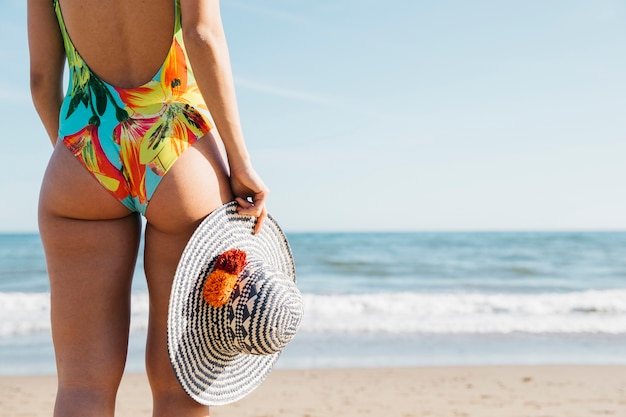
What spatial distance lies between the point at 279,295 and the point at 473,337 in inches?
211

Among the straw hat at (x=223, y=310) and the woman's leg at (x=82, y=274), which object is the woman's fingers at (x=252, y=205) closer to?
the straw hat at (x=223, y=310)

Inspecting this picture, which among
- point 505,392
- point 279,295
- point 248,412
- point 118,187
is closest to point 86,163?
point 118,187

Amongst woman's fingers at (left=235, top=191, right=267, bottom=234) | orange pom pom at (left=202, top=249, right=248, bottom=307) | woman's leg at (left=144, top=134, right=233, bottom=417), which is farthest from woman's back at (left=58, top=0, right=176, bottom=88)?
orange pom pom at (left=202, top=249, right=248, bottom=307)

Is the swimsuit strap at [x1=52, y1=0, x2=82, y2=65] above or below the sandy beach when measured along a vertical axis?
above

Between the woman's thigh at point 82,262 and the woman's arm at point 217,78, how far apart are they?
34 centimetres

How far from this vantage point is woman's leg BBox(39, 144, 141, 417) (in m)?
1.74

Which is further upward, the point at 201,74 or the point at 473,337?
the point at 201,74

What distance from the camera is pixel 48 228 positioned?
1.77 m

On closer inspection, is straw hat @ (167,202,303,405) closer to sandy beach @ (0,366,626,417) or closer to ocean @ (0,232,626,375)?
sandy beach @ (0,366,626,417)

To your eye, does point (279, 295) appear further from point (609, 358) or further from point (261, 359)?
point (609, 358)

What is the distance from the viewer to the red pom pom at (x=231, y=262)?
1.83m

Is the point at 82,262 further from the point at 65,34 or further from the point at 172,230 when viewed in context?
the point at 65,34

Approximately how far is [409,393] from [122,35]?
148 inches

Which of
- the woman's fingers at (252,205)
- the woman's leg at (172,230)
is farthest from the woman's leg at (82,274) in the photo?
the woman's fingers at (252,205)
